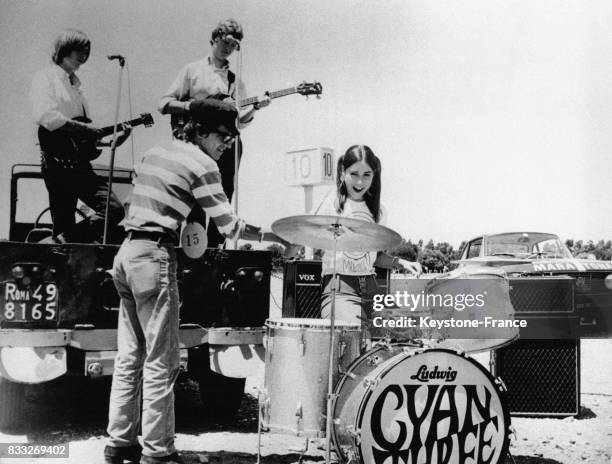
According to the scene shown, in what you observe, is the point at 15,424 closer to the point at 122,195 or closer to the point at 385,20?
the point at 122,195

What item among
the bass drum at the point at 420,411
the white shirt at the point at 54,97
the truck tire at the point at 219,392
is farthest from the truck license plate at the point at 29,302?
the bass drum at the point at 420,411

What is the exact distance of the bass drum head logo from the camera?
2.93 metres

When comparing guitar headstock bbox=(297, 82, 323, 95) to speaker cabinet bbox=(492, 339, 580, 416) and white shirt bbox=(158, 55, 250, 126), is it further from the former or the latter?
speaker cabinet bbox=(492, 339, 580, 416)

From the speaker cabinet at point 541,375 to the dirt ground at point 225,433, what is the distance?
12 cm

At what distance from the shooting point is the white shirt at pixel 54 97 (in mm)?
3811

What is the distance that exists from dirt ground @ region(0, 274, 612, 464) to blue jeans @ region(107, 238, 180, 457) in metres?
0.46

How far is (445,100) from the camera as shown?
4922mm

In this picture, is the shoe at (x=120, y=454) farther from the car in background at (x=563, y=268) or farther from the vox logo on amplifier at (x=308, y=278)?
A: the vox logo on amplifier at (x=308, y=278)

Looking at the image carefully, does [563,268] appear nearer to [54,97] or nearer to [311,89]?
[311,89]

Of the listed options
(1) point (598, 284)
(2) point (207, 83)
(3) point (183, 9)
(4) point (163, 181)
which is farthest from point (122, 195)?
(1) point (598, 284)

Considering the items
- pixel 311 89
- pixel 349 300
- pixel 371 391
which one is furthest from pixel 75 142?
pixel 371 391

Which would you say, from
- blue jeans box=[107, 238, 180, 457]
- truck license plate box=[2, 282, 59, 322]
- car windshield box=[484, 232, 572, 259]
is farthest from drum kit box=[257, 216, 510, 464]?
car windshield box=[484, 232, 572, 259]

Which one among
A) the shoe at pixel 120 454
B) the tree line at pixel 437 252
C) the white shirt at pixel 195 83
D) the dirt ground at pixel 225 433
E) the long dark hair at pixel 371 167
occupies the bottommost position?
the dirt ground at pixel 225 433

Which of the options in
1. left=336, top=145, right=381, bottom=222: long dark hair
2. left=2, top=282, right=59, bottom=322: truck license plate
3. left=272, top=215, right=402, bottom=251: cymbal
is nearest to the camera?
left=272, top=215, right=402, bottom=251: cymbal
